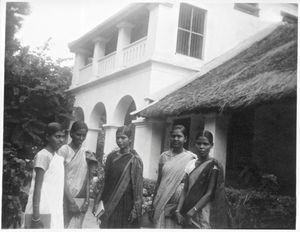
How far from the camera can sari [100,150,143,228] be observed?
164 inches

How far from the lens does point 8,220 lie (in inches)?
183

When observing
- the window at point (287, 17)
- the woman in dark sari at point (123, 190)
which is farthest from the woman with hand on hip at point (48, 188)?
the window at point (287, 17)

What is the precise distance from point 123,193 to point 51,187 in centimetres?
81

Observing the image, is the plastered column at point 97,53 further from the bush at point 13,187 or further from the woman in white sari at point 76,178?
the woman in white sari at point 76,178

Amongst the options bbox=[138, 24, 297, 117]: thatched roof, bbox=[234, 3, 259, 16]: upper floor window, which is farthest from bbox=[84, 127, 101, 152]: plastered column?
bbox=[234, 3, 259, 16]: upper floor window

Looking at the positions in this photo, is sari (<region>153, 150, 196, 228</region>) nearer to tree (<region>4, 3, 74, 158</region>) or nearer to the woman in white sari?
the woman in white sari

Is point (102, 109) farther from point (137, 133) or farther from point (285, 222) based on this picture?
point (285, 222)

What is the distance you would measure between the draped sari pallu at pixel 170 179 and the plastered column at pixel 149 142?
2.77 metres

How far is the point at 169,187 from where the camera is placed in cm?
426

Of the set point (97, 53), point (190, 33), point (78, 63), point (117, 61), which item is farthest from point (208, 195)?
point (78, 63)

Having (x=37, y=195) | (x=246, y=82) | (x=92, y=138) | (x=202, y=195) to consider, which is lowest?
(x=37, y=195)

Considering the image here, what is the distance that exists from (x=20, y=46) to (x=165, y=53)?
3.37 m

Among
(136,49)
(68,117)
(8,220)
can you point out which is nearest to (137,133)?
(68,117)

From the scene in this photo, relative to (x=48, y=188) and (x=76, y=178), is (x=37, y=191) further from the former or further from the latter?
(x=76, y=178)
